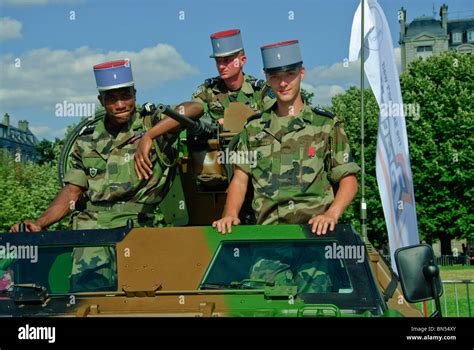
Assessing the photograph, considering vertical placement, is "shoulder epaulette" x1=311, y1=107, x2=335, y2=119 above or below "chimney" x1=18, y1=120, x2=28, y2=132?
above

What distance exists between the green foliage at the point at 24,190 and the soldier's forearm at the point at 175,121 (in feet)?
2.66

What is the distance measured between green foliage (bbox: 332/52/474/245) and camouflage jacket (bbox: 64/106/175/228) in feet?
49.4

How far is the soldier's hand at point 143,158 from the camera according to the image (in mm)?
5875

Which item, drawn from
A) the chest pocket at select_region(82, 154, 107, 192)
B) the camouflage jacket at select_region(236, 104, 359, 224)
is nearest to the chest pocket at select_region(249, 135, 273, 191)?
the camouflage jacket at select_region(236, 104, 359, 224)

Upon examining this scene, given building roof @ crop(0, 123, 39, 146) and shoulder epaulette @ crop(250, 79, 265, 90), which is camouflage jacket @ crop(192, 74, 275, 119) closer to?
shoulder epaulette @ crop(250, 79, 265, 90)

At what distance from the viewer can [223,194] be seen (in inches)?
262

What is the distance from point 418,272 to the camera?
439cm

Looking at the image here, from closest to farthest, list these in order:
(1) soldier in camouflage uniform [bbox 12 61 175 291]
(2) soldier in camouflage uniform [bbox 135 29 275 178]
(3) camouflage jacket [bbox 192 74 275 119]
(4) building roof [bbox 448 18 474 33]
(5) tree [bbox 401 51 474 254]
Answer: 1. (1) soldier in camouflage uniform [bbox 12 61 175 291]
2. (4) building roof [bbox 448 18 474 33]
3. (2) soldier in camouflage uniform [bbox 135 29 275 178]
4. (3) camouflage jacket [bbox 192 74 275 119]
5. (5) tree [bbox 401 51 474 254]

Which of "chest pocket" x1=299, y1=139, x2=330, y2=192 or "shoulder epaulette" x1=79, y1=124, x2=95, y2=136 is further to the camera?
"shoulder epaulette" x1=79, y1=124, x2=95, y2=136

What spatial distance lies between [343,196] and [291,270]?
0.67m

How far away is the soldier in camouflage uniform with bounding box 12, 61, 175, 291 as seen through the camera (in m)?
6.11

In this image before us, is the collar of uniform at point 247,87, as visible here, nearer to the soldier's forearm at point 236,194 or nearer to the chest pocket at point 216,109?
the chest pocket at point 216,109
